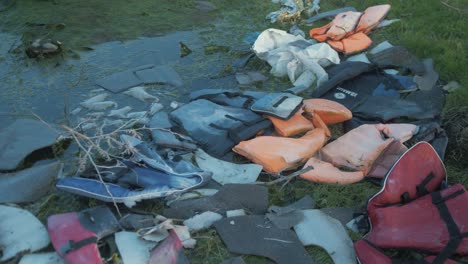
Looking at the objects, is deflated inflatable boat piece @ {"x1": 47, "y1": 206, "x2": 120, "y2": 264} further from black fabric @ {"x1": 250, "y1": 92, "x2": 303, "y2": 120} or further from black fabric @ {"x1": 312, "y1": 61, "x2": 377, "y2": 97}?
black fabric @ {"x1": 312, "y1": 61, "x2": 377, "y2": 97}

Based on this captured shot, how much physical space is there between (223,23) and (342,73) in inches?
88.5

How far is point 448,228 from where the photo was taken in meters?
2.38

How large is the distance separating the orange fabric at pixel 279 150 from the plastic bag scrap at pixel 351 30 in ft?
6.13

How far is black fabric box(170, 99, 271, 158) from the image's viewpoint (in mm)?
3369

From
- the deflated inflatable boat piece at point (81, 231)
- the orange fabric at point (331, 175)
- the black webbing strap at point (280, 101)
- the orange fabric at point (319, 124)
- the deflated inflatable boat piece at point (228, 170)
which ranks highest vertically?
the black webbing strap at point (280, 101)

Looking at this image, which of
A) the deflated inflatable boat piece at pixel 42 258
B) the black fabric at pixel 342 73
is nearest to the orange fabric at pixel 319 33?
the black fabric at pixel 342 73

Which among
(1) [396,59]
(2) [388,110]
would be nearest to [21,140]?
(2) [388,110]

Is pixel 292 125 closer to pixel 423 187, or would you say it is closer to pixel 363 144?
pixel 363 144

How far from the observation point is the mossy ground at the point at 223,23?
457 centimetres

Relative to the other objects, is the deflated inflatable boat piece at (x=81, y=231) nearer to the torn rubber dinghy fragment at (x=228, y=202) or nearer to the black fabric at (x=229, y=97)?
the torn rubber dinghy fragment at (x=228, y=202)

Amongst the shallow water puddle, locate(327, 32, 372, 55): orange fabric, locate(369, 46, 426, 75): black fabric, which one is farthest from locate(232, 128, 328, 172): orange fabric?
locate(327, 32, 372, 55): orange fabric

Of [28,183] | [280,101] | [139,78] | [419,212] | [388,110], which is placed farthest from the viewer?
[139,78]

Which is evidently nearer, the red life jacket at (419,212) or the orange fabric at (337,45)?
the red life jacket at (419,212)

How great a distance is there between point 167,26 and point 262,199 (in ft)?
11.5
